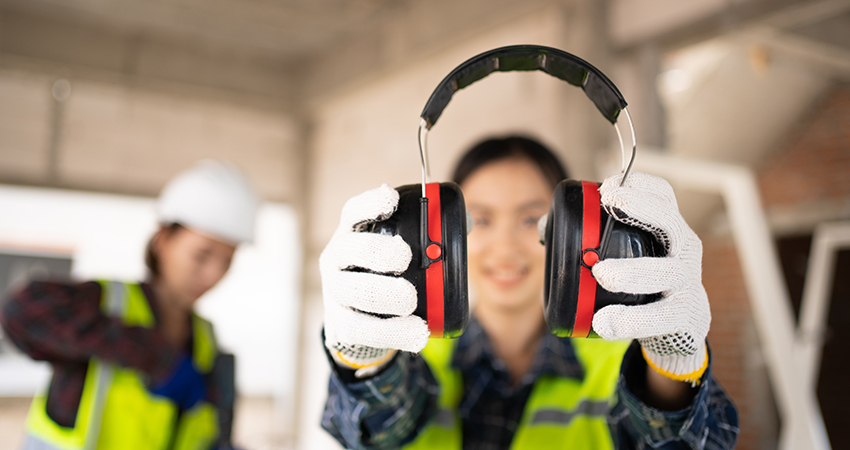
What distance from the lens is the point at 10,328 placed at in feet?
6.02

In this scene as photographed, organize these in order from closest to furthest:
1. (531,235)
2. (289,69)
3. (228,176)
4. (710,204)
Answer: (531,235) → (228,176) → (710,204) → (289,69)

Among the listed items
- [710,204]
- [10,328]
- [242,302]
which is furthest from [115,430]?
[242,302]

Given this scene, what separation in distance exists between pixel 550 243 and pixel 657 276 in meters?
0.14

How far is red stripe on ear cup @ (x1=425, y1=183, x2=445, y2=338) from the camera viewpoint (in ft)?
2.25

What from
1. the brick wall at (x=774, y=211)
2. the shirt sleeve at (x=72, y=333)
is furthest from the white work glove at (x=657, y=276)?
the brick wall at (x=774, y=211)

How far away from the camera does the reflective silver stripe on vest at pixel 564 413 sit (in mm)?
1236

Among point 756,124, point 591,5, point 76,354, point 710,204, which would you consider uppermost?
point 591,5

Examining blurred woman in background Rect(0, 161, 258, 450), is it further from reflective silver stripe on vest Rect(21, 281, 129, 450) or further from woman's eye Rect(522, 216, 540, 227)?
woman's eye Rect(522, 216, 540, 227)

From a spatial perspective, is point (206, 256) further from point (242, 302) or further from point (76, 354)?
point (242, 302)

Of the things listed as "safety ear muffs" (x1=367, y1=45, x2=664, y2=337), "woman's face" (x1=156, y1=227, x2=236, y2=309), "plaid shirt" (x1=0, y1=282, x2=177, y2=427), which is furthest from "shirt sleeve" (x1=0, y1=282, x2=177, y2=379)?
"safety ear muffs" (x1=367, y1=45, x2=664, y2=337)

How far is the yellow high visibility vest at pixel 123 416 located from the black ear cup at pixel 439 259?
1.55 m

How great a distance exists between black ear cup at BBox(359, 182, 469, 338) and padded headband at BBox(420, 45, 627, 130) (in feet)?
0.40

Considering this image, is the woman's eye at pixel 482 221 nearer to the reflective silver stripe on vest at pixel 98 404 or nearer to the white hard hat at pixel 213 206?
the white hard hat at pixel 213 206

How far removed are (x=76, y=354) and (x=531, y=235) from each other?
60.6 inches
